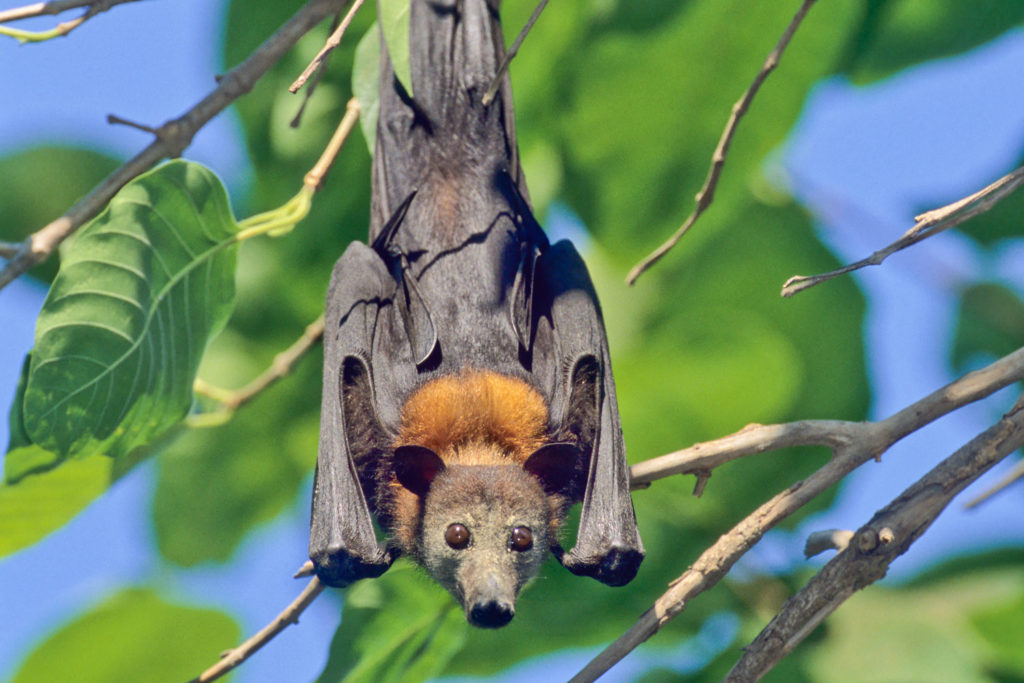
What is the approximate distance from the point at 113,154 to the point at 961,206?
11.2 feet

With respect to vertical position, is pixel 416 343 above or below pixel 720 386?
above

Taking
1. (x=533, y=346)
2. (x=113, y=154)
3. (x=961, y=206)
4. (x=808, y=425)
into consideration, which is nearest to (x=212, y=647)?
(x=533, y=346)

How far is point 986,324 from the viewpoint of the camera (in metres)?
4.45

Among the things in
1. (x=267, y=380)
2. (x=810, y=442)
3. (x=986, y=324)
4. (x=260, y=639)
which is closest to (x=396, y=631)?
(x=260, y=639)

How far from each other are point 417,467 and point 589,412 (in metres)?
0.62

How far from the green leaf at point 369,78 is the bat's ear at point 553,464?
124cm

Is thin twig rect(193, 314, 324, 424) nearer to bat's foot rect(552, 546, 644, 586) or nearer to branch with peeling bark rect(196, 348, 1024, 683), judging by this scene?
bat's foot rect(552, 546, 644, 586)

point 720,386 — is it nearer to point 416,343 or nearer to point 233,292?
point 416,343

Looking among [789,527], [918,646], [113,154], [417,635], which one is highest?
[113,154]

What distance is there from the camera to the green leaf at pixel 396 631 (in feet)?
9.76

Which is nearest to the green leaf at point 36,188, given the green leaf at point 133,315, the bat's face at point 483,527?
the green leaf at point 133,315

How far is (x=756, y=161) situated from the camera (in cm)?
365

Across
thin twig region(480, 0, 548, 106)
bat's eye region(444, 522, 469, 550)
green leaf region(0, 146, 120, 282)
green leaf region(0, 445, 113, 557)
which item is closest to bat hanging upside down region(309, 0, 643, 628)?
bat's eye region(444, 522, 469, 550)

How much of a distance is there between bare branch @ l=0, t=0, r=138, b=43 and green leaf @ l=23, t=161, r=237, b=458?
503 mm
